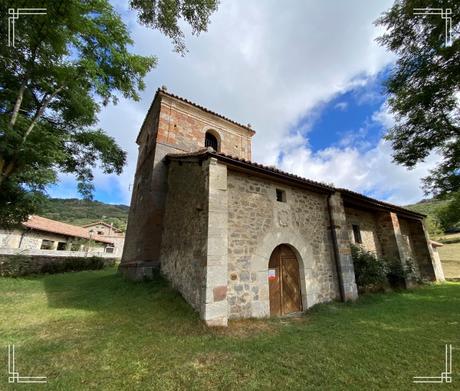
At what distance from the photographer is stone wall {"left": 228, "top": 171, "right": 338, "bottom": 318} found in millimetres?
5914

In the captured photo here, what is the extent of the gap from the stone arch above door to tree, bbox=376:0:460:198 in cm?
624

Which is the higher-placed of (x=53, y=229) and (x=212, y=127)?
(x=212, y=127)

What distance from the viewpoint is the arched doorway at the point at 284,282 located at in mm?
6527

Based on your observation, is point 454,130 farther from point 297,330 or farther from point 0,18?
point 0,18

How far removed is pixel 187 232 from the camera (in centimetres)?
677

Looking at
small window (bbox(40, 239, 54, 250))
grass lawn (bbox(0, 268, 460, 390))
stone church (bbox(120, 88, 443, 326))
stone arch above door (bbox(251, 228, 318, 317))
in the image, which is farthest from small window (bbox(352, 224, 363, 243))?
small window (bbox(40, 239, 54, 250))

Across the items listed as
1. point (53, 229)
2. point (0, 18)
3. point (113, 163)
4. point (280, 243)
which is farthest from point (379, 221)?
point (53, 229)

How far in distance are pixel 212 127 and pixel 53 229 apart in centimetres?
1897

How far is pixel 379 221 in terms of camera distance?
12117mm

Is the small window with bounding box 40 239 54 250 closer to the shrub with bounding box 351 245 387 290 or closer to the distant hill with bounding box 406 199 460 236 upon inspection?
the shrub with bounding box 351 245 387 290

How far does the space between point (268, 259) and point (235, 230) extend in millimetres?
1331

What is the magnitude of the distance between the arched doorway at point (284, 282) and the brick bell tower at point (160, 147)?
4554 millimetres

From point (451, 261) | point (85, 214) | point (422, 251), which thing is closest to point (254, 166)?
point (422, 251)

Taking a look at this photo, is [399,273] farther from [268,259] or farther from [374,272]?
[268,259]
